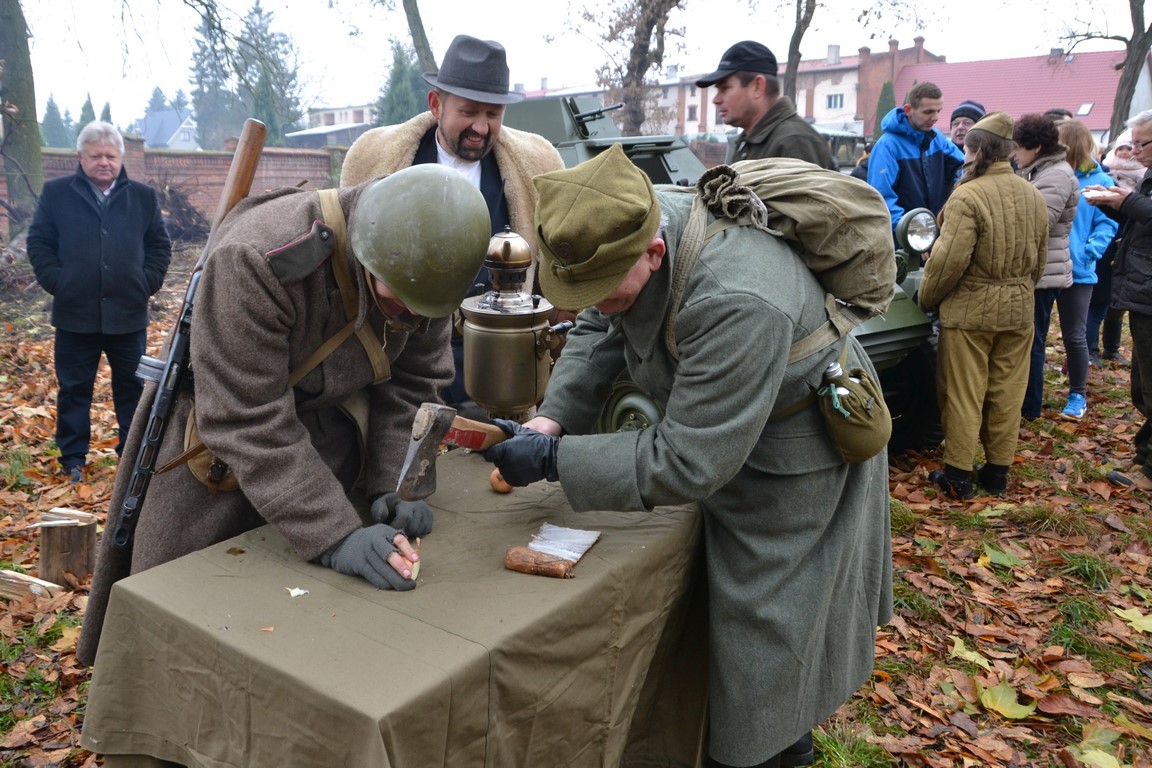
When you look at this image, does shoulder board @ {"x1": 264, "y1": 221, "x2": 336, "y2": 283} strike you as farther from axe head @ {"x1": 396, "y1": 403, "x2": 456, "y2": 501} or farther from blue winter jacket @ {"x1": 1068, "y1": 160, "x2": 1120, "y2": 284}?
blue winter jacket @ {"x1": 1068, "y1": 160, "x2": 1120, "y2": 284}

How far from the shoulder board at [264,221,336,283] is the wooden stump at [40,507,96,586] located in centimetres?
266

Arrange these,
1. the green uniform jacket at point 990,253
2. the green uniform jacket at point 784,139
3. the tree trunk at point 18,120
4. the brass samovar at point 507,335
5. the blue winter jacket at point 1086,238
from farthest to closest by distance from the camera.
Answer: the tree trunk at point 18,120 → the blue winter jacket at point 1086,238 → the green uniform jacket at point 990,253 → the green uniform jacket at point 784,139 → the brass samovar at point 507,335

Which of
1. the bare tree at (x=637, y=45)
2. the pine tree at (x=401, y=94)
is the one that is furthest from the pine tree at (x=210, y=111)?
the bare tree at (x=637, y=45)

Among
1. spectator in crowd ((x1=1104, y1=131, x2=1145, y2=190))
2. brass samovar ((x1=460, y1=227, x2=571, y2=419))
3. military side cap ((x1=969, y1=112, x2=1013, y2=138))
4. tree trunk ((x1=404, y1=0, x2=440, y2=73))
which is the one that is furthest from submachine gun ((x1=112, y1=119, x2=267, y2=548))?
tree trunk ((x1=404, y1=0, x2=440, y2=73))

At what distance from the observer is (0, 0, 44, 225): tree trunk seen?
12008 mm

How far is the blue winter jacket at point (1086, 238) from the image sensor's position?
6328 mm

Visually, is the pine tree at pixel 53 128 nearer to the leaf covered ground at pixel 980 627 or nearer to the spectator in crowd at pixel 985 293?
the leaf covered ground at pixel 980 627

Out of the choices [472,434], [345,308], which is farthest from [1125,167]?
[345,308]

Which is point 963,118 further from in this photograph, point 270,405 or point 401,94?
point 401,94

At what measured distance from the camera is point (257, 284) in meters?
1.87

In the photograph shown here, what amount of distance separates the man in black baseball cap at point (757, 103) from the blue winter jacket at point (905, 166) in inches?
61.1

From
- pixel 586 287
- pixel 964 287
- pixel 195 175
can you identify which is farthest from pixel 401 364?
pixel 195 175

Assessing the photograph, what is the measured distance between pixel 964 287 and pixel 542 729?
376 centimetres

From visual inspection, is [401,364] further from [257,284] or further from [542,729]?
[542,729]
